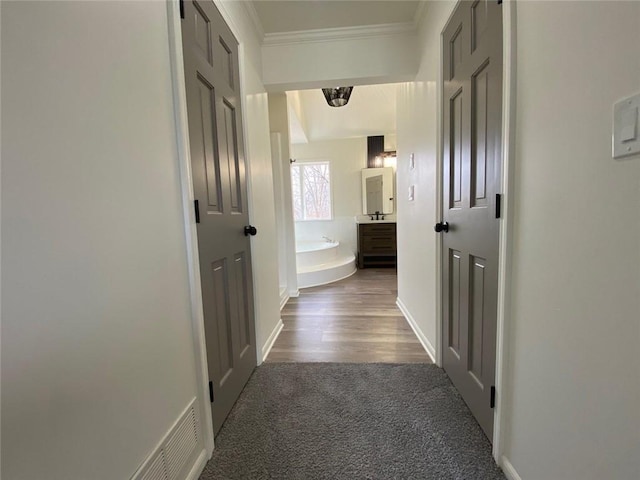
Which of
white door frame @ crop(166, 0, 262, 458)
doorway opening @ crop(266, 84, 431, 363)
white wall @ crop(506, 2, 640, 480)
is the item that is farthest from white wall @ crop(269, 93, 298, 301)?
white wall @ crop(506, 2, 640, 480)

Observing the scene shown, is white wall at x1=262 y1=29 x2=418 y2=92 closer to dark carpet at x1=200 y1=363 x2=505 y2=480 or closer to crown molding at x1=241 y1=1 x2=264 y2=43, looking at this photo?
crown molding at x1=241 y1=1 x2=264 y2=43

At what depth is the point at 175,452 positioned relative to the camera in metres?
0.97

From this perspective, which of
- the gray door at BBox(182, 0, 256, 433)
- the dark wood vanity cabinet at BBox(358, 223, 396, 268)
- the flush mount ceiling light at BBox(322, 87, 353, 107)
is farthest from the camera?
the dark wood vanity cabinet at BBox(358, 223, 396, 268)

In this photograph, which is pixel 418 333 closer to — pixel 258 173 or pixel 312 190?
pixel 258 173

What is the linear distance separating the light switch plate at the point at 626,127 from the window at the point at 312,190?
16.7ft

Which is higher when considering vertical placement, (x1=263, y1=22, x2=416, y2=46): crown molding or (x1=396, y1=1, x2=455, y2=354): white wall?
(x1=263, y1=22, x2=416, y2=46): crown molding

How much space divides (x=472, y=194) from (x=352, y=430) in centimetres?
123

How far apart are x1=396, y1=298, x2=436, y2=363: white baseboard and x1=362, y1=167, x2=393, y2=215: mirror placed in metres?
2.79

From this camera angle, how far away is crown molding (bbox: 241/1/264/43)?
6.05 ft

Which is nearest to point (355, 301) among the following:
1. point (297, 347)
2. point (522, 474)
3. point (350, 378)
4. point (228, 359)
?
point (297, 347)

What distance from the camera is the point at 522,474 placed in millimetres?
967

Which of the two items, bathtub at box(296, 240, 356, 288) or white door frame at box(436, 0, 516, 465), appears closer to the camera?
white door frame at box(436, 0, 516, 465)

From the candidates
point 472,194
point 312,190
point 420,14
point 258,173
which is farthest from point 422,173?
point 312,190

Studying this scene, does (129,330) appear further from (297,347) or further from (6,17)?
(297,347)
